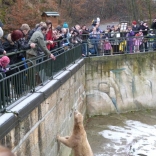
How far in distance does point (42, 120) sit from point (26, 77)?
2.93 ft

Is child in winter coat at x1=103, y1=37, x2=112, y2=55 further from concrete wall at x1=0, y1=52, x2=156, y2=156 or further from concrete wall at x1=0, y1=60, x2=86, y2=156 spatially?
concrete wall at x1=0, y1=60, x2=86, y2=156

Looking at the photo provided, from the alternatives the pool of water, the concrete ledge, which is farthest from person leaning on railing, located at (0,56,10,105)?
the pool of water

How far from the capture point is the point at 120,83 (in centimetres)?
1401

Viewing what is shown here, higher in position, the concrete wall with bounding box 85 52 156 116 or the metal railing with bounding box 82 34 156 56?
the metal railing with bounding box 82 34 156 56

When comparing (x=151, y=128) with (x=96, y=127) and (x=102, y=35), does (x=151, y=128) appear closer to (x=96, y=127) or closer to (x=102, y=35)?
(x=96, y=127)

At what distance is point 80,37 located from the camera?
43.8 ft

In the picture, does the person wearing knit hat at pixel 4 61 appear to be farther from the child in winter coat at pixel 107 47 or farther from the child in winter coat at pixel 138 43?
the child in winter coat at pixel 138 43

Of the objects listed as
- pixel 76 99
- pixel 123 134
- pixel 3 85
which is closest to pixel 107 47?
pixel 76 99

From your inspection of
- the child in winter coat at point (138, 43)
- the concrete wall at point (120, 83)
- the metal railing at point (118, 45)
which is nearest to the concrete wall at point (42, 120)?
the concrete wall at point (120, 83)

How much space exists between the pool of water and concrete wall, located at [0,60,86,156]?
1638 millimetres

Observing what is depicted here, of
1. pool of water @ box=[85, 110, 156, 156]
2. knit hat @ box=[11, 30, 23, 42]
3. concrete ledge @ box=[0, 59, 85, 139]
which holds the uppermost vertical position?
knit hat @ box=[11, 30, 23, 42]

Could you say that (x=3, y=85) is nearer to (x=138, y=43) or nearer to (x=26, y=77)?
(x=26, y=77)

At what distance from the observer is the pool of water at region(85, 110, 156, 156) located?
390 inches

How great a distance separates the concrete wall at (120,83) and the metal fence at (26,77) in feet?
15.3
